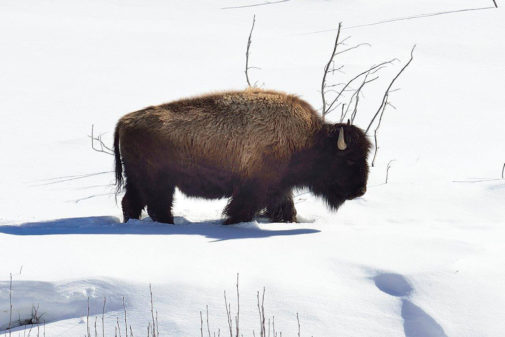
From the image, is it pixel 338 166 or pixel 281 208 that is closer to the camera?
pixel 281 208

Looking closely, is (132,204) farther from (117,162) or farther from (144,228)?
(144,228)

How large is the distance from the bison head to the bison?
0.09 m

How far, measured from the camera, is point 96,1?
28531 millimetres

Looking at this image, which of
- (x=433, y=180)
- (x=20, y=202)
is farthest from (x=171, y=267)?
(x=433, y=180)

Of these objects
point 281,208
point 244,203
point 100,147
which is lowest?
point 100,147

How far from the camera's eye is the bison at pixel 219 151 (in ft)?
23.3

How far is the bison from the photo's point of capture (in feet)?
23.3

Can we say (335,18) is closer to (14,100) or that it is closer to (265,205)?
(14,100)

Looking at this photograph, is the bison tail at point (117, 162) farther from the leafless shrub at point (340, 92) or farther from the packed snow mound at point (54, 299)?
the packed snow mound at point (54, 299)

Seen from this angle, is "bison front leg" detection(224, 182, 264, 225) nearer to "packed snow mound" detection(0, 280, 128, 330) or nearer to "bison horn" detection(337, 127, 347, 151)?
"bison horn" detection(337, 127, 347, 151)

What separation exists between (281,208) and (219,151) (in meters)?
0.80

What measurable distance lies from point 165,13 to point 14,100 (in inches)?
496

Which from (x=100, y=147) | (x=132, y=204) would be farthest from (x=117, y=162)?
(x=100, y=147)

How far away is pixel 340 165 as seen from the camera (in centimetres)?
764
